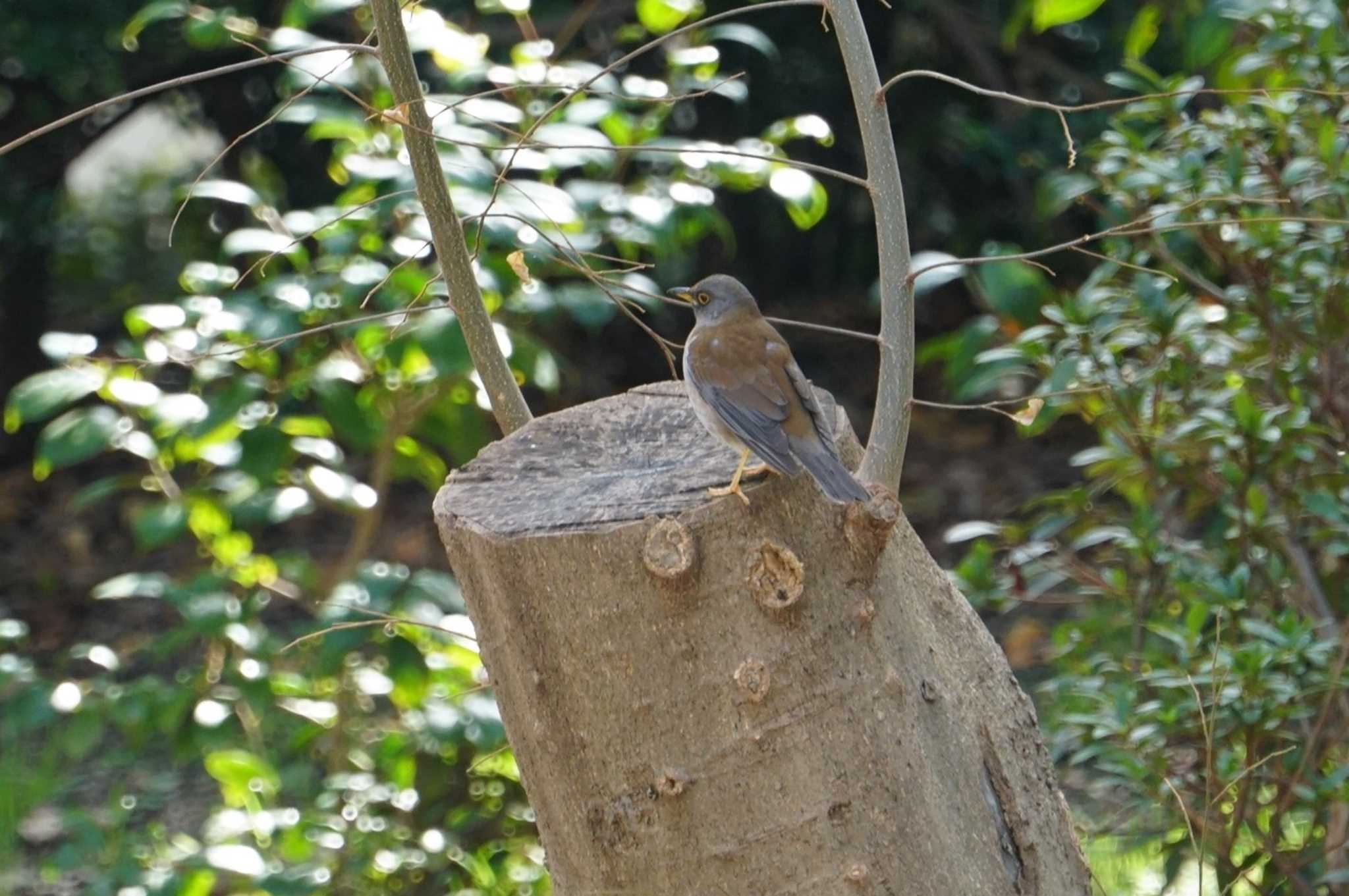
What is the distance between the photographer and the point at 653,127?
3.71 metres

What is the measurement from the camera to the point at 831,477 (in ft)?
7.18

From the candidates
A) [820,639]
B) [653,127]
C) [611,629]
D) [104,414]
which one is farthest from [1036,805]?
[104,414]

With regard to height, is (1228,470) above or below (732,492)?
below

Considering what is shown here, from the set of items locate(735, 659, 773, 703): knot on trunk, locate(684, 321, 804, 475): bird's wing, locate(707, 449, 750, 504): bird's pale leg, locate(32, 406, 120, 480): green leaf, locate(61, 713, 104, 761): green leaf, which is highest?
locate(707, 449, 750, 504): bird's pale leg

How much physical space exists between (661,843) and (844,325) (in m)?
5.68

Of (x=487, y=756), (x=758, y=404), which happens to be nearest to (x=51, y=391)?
(x=487, y=756)

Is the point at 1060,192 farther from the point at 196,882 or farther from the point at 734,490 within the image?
the point at 196,882

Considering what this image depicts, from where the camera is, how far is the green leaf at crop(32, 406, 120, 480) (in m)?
3.43

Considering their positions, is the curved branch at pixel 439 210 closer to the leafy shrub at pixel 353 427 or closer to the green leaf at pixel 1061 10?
the leafy shrub at pixel 353 427

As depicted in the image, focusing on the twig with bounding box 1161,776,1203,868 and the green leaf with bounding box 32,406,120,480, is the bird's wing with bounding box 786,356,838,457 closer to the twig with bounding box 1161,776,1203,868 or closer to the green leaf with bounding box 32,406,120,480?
the twig with bounding box 1161,776,1203,868

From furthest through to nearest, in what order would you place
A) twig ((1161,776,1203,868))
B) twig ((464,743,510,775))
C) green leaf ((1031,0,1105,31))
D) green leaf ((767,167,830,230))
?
green leaf ((767,167,830,230)), twig ((464,743,510,775)), green leaf ((1031,0,1105,31)), twig ((1161,776,1203,868))

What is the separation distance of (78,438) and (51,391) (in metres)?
0.12

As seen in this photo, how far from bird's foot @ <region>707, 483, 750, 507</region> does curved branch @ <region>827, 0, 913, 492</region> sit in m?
0.33

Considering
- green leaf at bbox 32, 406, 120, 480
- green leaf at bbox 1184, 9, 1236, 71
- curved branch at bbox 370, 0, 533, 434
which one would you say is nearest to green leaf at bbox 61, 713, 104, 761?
green leaf at bbox 32, 406, 120, 480
